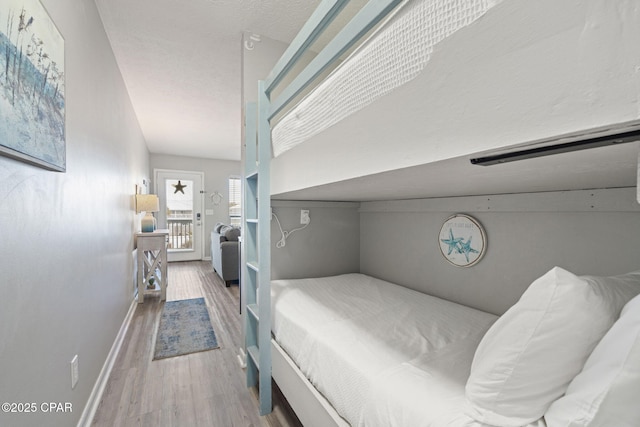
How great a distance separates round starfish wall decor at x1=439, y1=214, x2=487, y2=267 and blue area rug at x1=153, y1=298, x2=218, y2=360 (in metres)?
1.98

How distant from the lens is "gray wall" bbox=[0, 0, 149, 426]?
0.89 meters

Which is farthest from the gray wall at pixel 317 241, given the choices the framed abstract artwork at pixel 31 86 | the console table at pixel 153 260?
the console table at pixel 153 260

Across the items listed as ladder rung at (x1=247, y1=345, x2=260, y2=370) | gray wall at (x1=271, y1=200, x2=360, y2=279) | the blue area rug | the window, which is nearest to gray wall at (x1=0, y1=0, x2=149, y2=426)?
the blue area rug

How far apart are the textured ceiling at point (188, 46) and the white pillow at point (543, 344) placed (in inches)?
82.4

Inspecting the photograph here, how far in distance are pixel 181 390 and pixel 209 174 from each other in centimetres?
566

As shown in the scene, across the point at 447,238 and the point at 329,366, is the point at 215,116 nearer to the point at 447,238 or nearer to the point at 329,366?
the point at 447,238

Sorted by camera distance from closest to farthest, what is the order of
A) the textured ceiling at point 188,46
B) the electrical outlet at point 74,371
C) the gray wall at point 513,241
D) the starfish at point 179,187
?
the gray wall at point 513,241
the electrical outlet at point 74,371
the textured ceiling at point 188,46
the starfish at point 179,187

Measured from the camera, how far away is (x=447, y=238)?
5.80 ft

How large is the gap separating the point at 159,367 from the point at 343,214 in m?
1.83

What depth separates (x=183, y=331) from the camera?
8.72 ft

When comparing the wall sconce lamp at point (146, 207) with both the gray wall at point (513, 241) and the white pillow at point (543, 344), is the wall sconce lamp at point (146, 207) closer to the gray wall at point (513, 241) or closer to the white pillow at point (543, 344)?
the gray wall at point (513, 241)

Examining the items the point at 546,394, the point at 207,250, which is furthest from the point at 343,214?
the point at 207,250

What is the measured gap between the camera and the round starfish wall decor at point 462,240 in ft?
5.23

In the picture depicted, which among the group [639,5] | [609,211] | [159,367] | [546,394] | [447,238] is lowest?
[159,367]
